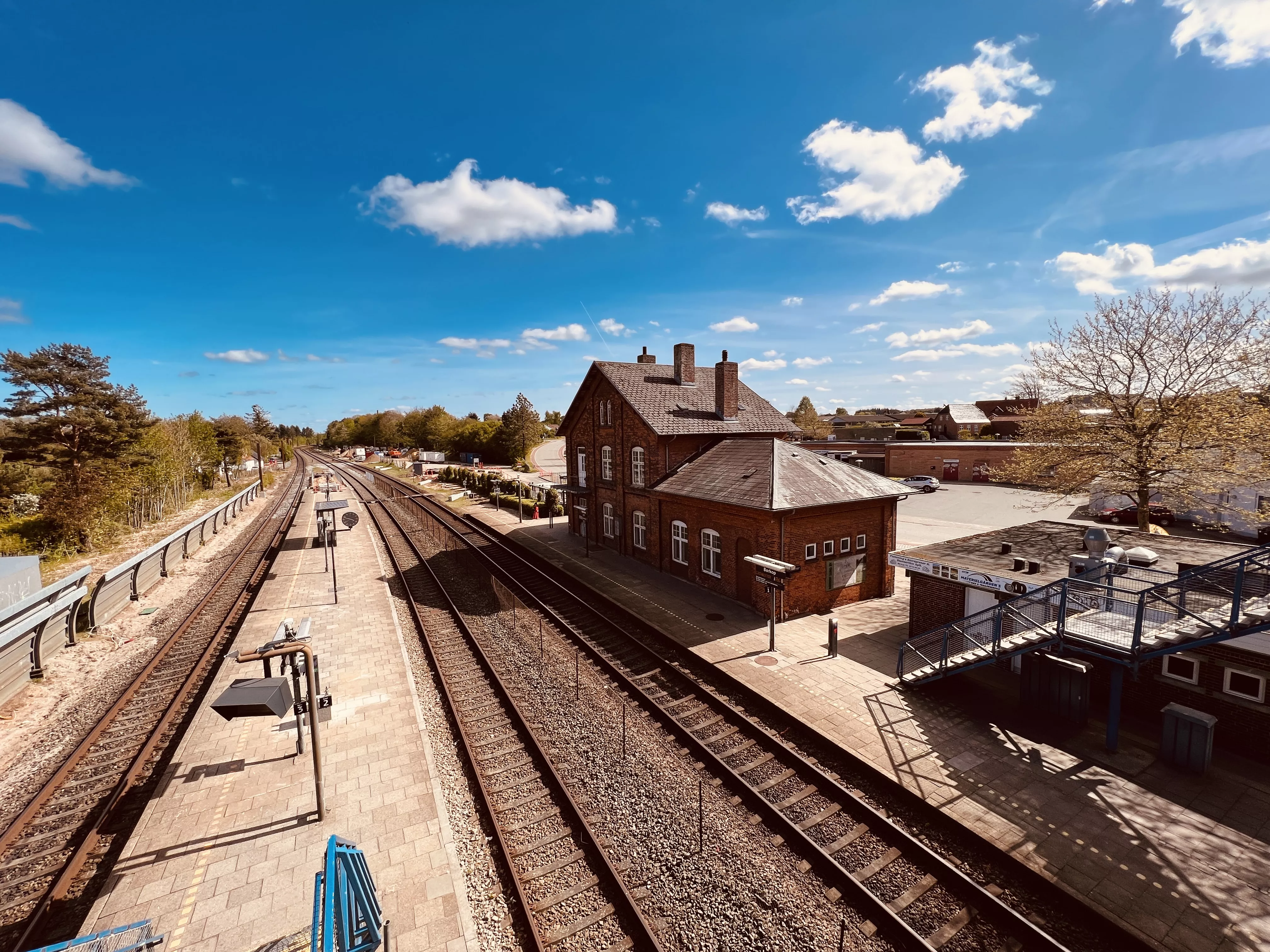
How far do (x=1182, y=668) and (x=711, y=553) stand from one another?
40.2ft

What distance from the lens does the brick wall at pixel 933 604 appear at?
45.2 ft

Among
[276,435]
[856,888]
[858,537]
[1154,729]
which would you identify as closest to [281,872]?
[856,888]

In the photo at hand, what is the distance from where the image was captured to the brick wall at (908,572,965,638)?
1378 centimetres

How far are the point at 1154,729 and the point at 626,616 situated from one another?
12.7m

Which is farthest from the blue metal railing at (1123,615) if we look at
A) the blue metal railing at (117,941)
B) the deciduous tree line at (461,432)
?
the deciduous tree line at (461,432)

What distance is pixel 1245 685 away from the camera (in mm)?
9266

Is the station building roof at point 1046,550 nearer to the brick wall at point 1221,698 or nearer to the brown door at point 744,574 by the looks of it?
the brick wall at point 1221,698

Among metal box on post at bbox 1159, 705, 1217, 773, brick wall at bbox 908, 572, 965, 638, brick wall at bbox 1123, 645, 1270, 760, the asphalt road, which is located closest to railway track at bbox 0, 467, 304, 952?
metal box on post at bbox 1159, 705, 1217, 773

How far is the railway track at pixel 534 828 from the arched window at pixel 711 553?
8884 millimetres

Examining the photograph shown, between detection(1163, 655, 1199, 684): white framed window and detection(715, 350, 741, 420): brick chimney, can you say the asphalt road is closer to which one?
detection(715, 350, 741, 420): brick chimney

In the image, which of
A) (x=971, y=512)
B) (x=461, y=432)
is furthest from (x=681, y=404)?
(x=461, y=432)

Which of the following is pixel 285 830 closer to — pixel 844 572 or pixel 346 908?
pixel 346 908

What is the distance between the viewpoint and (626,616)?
1711 cm

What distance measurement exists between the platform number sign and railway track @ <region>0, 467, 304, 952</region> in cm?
1781
